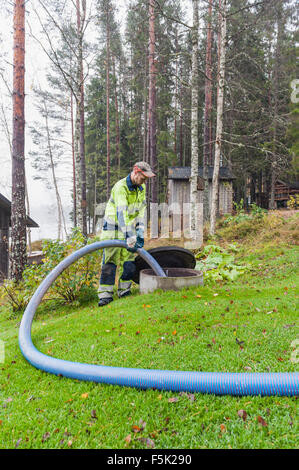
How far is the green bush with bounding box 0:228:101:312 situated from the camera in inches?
197

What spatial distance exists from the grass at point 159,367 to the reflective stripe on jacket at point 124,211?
1218 mm

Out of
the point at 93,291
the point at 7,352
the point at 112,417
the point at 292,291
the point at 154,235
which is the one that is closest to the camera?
the point at 112,417

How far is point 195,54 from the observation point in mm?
9219

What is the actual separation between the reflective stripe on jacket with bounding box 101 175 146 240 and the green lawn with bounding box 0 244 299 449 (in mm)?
1211

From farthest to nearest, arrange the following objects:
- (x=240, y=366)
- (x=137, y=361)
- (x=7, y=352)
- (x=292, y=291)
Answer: (x=292, y=291)
(x=7, y=352)
(x=137, y=361)
(x=240, y=366)

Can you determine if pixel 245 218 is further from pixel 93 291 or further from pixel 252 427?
pixel 252 427

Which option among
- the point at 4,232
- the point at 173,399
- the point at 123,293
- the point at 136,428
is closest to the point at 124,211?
the point at 123,293

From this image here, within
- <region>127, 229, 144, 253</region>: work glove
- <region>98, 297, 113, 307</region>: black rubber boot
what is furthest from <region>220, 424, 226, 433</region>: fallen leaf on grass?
<region>98, 297, 113, 307</region>: black rubber boot

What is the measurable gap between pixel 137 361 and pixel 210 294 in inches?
90.1

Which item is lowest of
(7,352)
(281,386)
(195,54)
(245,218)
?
(7,352)

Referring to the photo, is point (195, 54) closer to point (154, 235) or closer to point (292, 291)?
point (154, 235)
